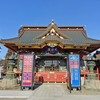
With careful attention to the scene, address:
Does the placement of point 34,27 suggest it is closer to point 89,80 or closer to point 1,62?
point 89,80

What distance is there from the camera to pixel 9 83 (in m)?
9.52

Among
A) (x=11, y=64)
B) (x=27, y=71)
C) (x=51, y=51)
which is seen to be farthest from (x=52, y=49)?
(x=11, y=64)

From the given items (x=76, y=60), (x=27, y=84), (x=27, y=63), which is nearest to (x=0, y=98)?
(x=27, y=84)

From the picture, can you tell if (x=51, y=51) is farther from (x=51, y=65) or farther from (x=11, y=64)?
(x=11, y=64)

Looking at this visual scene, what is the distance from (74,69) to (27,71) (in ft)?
14.7

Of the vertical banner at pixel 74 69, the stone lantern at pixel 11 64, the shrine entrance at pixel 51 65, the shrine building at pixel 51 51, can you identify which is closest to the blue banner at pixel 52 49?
the shrine building at pixel 51 51

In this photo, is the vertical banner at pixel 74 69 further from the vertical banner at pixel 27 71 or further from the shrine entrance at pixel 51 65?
the shrine entrance at pixel 51 65

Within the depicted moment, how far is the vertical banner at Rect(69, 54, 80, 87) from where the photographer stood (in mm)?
8242

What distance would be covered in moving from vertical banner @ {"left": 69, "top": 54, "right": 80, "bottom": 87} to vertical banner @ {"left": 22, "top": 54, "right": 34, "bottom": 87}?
3.78 metres

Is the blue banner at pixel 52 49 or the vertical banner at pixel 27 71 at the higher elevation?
the blue banner at pixel 52 49

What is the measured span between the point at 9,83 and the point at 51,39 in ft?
22.7

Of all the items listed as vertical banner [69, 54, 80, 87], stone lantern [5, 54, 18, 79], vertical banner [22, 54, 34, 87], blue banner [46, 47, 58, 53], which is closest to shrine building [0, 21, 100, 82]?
blue banner [46, 47, 58, 53]

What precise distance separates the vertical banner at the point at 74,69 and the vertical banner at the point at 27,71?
378cm

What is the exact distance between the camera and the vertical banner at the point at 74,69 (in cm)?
824
